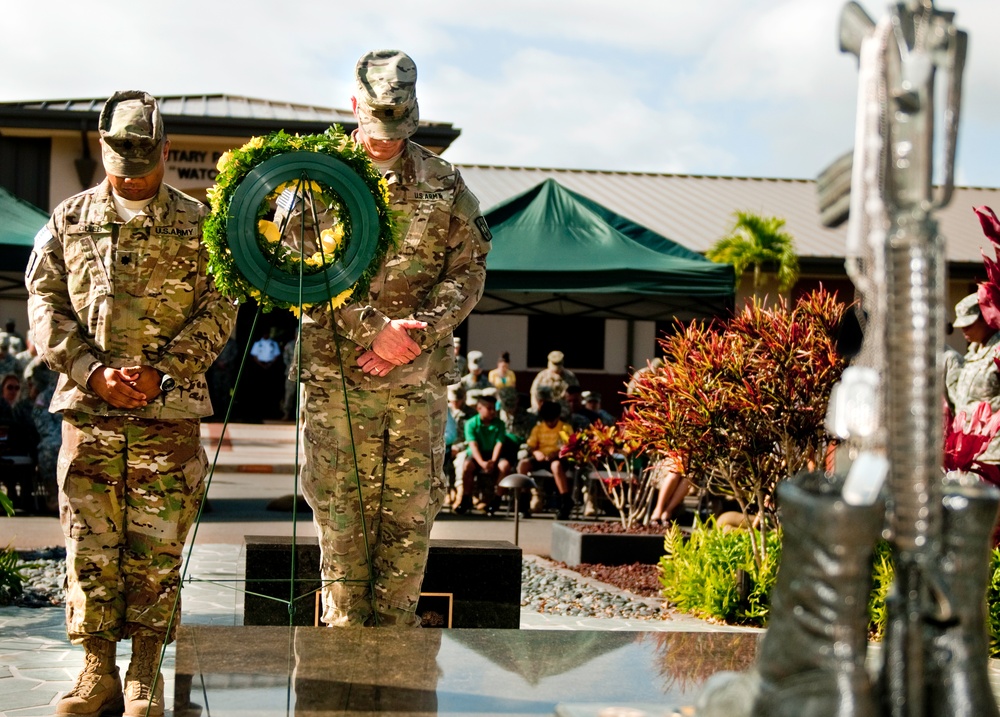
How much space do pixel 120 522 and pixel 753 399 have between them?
4.29 meters

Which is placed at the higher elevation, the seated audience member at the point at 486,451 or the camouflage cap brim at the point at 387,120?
the camouflage cap brim at the point at 387,120

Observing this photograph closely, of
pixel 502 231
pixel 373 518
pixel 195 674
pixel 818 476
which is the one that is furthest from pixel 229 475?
pixel 818 476

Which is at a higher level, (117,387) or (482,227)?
(482,227)

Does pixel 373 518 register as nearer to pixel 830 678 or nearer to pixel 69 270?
pixel 69 270

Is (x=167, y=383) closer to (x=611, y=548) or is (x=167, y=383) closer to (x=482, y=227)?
(x=482, y=227)

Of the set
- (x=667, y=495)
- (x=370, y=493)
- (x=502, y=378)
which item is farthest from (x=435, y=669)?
(x=502, y=378)

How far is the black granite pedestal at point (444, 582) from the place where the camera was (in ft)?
19.4

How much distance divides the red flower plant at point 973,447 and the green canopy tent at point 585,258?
19.6ft

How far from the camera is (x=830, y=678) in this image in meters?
1.87

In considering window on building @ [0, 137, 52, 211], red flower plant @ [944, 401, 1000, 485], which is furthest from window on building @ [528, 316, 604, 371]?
red flower plant @ [944, 401, 1000, 485]

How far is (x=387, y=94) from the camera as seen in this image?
4.71 m

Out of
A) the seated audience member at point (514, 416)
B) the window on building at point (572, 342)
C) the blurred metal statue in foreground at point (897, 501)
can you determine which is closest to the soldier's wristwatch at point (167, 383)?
the blurred metal statue in foreground at point (897, 501)

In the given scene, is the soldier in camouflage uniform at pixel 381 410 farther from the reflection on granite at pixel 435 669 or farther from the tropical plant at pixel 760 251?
the tropical plant at pixel 760 251

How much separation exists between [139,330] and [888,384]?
3.32 metres
